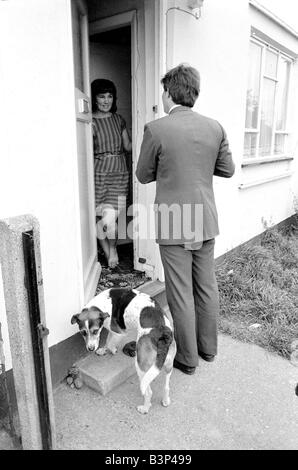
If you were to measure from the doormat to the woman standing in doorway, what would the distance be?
1.07 ft

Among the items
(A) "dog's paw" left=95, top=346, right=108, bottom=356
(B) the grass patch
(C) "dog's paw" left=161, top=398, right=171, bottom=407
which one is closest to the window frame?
(B) the grass patch

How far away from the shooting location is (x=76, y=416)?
2.29 meters

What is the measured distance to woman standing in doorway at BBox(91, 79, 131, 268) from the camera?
3707 millimetres

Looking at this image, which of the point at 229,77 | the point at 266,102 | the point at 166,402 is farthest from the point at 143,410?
the point at 266,102

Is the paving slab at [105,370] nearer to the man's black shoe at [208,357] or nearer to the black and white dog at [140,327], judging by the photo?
the black and white dog at [140,327]

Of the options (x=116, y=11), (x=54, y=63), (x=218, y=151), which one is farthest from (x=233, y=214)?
(x=54, y=63)

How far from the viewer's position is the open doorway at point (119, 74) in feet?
12.8

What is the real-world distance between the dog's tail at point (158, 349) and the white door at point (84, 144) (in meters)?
0.73

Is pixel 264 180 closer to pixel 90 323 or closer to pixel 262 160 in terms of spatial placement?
pixel 262 160

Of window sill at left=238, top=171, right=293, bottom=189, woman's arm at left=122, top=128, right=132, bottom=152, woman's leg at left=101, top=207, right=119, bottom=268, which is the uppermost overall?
woman's arm at left=122, top=128, right=132, bottom=152

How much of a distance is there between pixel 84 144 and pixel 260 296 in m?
2.32

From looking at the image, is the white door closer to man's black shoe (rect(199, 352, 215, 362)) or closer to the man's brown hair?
the man's brown hair

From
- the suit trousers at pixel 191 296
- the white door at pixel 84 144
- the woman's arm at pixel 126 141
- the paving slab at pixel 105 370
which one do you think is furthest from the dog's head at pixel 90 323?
the woman's arm at pixel 126 141
